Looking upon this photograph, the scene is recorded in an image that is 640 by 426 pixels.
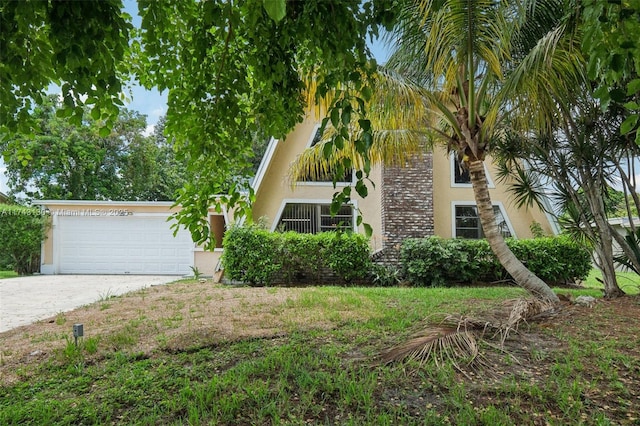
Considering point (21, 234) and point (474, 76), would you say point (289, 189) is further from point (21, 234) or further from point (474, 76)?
point (21, 234)

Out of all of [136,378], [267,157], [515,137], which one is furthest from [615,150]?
[267,157]

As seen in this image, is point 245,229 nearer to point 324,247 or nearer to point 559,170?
point 324,247

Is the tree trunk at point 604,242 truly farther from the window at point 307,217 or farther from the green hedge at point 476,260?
the window at point 307,217

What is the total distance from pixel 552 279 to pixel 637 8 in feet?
33.7

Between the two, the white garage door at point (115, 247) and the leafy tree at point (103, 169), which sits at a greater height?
the leafy tree at point (103, 169)

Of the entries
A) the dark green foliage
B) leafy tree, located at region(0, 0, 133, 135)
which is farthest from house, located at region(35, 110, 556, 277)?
leafy tree, located at region(0, 0, 133, 135)

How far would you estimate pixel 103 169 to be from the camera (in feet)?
64.2

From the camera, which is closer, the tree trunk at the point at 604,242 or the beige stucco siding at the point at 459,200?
the tree trunk at the point at 604,242

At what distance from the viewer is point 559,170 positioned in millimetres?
6594

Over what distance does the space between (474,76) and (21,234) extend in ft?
50.9

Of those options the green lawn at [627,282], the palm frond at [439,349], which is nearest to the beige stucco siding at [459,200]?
the green lawn at [627,282]

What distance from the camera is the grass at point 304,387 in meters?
2.42

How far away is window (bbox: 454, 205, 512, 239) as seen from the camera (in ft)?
38.8

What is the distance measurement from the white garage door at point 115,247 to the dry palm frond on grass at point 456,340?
11.7 m
